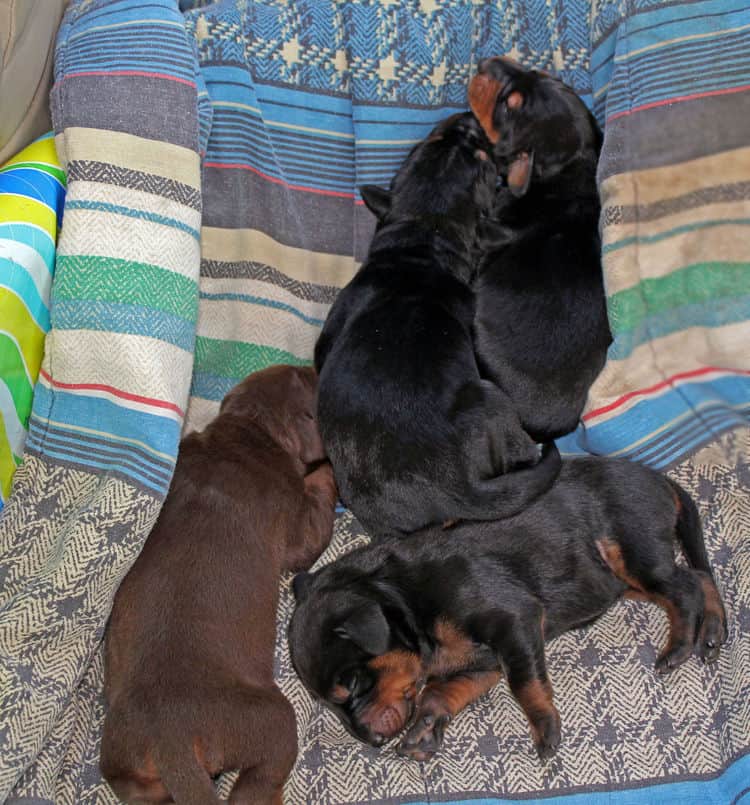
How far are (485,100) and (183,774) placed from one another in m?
2.37

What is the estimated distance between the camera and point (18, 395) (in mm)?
2662

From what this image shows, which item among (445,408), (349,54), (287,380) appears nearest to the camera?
A: (445,408)

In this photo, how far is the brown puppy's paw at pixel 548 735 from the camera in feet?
8.32

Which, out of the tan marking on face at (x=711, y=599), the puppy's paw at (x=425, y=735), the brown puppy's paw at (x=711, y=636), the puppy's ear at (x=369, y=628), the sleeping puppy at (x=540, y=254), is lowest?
the puppy's paw at (x=425, y=735)

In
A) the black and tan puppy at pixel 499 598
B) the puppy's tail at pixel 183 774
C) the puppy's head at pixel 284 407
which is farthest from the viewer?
the puppy's head at pixel 284 407

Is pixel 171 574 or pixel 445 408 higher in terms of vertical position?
pixel 445 408

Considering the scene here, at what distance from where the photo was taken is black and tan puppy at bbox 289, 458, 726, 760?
2484 millimetres

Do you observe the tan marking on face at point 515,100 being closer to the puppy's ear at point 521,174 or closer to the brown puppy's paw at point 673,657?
the puppy's ear at point 521,174

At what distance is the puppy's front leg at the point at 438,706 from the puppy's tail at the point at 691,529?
2.37 feet

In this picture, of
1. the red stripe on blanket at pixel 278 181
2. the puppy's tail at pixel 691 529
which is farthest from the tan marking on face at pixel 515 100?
the puppy's tail at pixel 691 529

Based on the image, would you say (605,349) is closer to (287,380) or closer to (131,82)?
(287,380)

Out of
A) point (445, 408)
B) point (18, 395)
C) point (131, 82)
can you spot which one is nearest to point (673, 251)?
point (445, 408)

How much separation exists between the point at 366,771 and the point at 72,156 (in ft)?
6.85

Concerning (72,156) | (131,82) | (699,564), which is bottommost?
(699,564)
